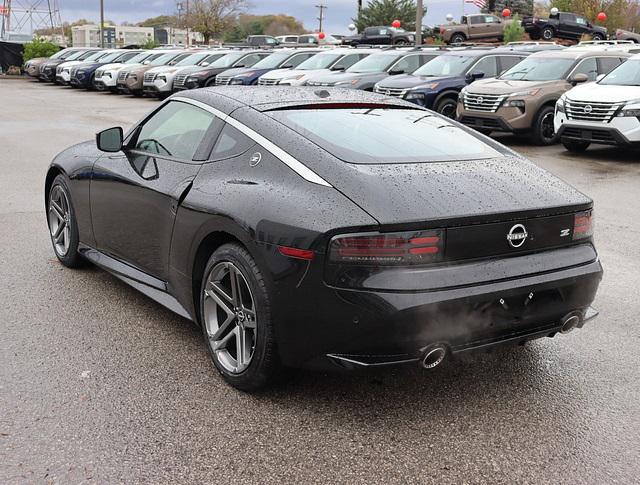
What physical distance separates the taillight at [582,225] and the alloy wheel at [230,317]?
159cm

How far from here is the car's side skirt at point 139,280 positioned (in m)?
4.38

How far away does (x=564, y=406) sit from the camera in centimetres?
373

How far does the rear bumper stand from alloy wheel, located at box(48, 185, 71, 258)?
2.97 m

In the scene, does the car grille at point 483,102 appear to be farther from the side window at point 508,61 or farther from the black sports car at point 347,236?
the black sports car at point 347,236

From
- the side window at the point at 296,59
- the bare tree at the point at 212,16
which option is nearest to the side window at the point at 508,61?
the side window at the point at 296,59

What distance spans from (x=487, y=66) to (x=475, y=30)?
87.5ft

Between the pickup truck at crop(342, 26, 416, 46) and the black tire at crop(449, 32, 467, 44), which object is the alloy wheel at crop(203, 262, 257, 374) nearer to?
the black tire at crop(449, 32, 467, 44)

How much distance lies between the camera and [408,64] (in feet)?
63.5

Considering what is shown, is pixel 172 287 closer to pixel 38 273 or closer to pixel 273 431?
pixel 273 431

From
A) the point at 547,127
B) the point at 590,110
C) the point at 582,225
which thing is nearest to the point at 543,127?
the point at 547,127

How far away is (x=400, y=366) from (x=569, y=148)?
11.9 m

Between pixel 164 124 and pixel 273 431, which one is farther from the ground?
pixel 164 124

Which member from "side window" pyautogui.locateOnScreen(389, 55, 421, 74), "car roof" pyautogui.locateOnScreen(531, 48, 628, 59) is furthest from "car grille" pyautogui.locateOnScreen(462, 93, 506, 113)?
"side window" pyautogui.locateOnScreen(389, 55, 421, 74)

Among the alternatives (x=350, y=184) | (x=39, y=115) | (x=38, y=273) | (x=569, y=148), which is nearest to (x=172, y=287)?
(x=350, y=184)
